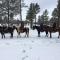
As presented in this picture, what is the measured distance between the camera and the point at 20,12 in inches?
1988

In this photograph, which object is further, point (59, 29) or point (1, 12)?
point (1, 12)

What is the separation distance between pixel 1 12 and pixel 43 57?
40.2 m

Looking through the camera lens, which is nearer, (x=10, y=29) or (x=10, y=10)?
(x=10, y=29)

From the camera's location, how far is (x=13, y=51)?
1631cm

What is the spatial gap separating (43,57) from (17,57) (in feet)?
5.24

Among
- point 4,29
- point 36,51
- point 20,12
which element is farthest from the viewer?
point 20,12

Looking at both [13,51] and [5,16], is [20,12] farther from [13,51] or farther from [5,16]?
[13,51]

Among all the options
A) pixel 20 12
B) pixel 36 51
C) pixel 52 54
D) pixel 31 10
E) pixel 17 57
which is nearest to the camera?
pixel 17 57

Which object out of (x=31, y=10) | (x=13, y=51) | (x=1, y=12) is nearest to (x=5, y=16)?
(x=1, y=12)

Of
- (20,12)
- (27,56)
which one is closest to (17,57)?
(27,56)

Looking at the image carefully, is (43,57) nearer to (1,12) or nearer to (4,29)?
(4,29)

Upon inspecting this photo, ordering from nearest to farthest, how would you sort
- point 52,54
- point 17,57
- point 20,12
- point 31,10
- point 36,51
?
point 17,57 → point 52,54 → point 36,51 → point 20,12 → point 31,10

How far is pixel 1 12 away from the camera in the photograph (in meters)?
53.5

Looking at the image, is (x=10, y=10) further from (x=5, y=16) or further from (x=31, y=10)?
(x=31, y=10)
